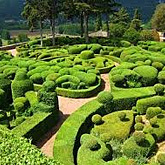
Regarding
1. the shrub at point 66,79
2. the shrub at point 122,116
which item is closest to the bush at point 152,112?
the shrub at point 122,116

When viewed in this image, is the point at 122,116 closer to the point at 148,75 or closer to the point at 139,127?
the point at 139,127

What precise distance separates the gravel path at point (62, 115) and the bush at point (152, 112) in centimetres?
499

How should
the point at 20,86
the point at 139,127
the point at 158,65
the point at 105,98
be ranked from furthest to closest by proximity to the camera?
the point at 158,65
the point at 20,86
the point at 105,98
the point at 139,127

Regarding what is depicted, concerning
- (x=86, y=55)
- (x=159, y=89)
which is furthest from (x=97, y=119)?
(x=86, y=55)

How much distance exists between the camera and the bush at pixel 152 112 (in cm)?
2058

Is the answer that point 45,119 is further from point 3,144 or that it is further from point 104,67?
point 104,67

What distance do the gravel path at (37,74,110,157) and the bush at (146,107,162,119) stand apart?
499cm

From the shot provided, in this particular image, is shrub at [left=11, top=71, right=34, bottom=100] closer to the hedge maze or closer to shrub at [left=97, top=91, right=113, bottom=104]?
the hedge maze

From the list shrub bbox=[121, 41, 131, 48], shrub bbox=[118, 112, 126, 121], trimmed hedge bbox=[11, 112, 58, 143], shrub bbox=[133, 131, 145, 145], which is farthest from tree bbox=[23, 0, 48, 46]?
shrub bbox=[133, 131, 145, 145]

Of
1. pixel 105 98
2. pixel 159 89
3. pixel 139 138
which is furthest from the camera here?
pixel 159 89

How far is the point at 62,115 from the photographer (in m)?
22.5

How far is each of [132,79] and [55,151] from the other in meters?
10.6

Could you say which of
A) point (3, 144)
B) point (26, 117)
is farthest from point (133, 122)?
point (3, 144)

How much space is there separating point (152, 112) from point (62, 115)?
5.55 metres
